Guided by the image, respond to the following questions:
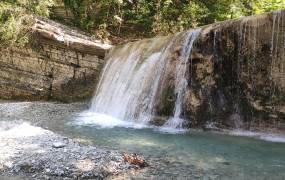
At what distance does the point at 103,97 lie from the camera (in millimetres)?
14836

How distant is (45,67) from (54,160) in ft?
31.3

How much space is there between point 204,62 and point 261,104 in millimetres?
1973

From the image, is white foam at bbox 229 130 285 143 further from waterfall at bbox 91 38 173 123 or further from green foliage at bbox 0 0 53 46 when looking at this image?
green foliage at bbox 0 0 53 46

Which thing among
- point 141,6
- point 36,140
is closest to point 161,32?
point 141,6

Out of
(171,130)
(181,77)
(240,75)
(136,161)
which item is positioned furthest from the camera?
(181,77)

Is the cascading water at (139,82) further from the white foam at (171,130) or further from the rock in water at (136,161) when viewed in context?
the rock in water at (136,161)

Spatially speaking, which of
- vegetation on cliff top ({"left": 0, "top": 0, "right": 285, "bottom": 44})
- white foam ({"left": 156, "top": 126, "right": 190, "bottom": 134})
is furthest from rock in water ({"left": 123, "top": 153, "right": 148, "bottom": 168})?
vegetation on cliff top ({"left": 0, "top": 0, "right": 285, "bottom": 44})

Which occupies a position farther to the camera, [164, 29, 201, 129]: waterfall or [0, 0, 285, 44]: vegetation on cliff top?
[0, 0, 285, 44]: vegetation on cliff top

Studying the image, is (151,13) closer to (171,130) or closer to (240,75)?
(240,75)

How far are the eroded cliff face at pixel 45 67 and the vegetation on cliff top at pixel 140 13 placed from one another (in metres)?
1.85

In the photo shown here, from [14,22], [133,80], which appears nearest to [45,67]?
[14,22]

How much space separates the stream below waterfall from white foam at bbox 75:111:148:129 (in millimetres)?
190

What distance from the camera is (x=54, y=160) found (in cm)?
720

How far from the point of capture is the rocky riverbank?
6.64 meters
